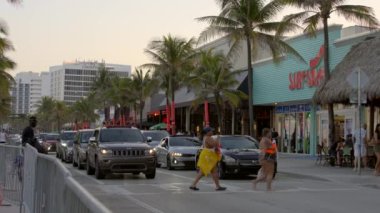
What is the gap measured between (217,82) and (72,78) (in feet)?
407

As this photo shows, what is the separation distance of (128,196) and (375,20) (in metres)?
16.1

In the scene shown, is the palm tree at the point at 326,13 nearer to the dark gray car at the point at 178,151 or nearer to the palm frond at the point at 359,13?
the palm frond at the point at 359,13

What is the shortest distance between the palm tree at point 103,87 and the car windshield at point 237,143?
182 ft

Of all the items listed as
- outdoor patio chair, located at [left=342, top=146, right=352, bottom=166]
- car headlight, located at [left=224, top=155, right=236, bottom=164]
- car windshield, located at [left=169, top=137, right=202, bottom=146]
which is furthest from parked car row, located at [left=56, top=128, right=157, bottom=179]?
Result: outdoor patio chair, located at [left=342, top=146, right=352, bottom=166]

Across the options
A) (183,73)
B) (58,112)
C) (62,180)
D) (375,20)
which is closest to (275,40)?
(375,20)

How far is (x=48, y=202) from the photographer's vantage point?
7.31 m

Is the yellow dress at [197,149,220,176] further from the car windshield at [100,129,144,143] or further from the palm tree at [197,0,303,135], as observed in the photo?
the palm tree at [197,0,303,135]

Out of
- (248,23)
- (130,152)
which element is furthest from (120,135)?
(248,23)

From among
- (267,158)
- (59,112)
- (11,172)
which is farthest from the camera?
(59,112)

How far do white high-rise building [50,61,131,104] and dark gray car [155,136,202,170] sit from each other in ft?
413

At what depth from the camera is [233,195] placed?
1530cm

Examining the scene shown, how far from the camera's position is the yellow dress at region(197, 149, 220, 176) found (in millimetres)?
16125

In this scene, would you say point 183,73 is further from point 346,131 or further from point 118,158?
point 118,158

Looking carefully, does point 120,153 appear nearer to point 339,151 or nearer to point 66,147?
point 339,151
